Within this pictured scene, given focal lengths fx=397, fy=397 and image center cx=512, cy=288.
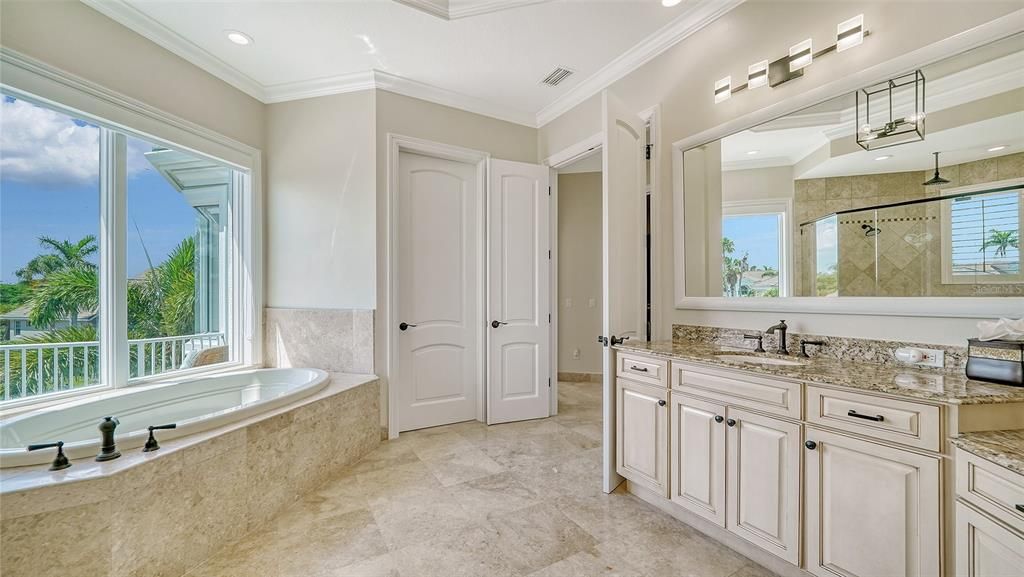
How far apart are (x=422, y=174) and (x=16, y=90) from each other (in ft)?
7.07

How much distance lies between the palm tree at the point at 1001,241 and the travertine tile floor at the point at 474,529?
58.7 inches

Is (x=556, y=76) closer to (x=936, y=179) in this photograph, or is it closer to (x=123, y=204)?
(x=936, y=179)

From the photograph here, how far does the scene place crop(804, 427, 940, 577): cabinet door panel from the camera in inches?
47.7

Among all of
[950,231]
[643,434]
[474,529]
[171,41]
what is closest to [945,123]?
[950,231]

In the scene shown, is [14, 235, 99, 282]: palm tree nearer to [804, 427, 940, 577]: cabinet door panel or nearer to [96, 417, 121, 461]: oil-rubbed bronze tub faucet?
[96, 417, 121, 461]: oil-rubbed bronze tub faucet

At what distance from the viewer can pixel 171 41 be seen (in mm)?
2549

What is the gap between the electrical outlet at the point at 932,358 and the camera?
148 cm

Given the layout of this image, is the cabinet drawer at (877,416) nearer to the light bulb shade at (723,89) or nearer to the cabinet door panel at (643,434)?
the cabinet door panel at (643,434)

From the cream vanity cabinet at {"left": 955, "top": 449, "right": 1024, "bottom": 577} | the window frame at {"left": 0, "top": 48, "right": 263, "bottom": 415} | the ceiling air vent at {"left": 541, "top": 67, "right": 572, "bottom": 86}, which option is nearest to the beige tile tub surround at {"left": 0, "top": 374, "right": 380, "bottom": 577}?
the window frame at {"left": 0, "top": 48, "right": 263, "bottom": 415}

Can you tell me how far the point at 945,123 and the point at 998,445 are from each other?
1.18 meters

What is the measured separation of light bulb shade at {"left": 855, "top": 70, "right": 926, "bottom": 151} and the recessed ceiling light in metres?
3.42

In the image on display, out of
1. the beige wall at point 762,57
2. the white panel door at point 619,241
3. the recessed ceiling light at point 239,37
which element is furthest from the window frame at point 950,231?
the recessed ceiling light at point 239,37

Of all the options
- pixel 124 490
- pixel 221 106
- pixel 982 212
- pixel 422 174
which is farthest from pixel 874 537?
pixel 221 106

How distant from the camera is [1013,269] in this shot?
53.8 inches
